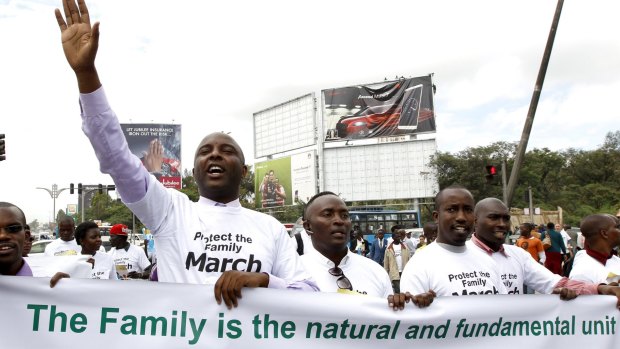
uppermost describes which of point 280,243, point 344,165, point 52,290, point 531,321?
point 344,165

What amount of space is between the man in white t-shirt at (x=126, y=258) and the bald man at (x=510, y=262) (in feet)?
16.6

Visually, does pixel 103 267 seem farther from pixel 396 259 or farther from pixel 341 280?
pixel 396 259

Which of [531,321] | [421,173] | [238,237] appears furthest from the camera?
[421,173]

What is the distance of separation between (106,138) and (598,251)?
3.43 meters

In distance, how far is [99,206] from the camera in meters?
94.6

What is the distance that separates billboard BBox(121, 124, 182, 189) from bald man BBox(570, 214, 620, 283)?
45875 mm

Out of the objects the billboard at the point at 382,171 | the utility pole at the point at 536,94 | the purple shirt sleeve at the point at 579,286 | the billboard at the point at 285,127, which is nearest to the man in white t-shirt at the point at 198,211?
the purple shirt sleeve at the point at 579,286

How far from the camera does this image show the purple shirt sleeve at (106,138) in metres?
2.19

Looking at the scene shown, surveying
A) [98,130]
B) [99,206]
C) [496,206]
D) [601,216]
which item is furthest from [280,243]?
[99,206]

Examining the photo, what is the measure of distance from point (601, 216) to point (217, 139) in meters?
2.96

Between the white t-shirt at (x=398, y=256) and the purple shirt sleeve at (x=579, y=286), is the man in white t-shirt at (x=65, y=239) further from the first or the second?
the white t-shirt at (x=398, y=256)

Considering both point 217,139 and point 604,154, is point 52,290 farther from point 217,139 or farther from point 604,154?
point 604,154

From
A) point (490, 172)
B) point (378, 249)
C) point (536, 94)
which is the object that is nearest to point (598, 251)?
point (536, 94)

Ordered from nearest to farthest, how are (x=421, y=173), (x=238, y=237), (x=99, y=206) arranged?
(x=238, y=237) → (x=421, y=173) → (x=99, y=206)
